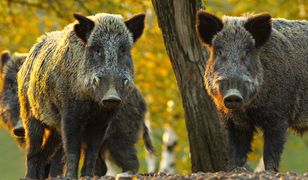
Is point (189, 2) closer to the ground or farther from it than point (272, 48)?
farther from it

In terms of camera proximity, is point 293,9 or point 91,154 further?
point 293,9

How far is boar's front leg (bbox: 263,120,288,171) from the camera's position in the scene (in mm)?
8711

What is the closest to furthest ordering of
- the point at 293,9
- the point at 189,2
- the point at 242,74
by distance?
1. the point at 242,74
2. the point at 189,2
3. the point at 293,9

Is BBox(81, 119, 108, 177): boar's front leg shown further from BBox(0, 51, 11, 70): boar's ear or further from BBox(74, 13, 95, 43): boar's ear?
BBox(0, 51, 11, 70): boar's ear

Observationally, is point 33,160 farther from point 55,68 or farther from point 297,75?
point 297,75

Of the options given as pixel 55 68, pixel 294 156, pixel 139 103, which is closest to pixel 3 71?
pixel 139 103

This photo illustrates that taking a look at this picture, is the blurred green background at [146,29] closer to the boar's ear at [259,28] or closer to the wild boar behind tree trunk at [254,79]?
the wild boar behind tree trunk at [254,79]

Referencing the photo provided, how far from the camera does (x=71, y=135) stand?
9.17 metres

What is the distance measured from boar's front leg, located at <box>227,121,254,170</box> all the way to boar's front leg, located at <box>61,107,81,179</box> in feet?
5.44

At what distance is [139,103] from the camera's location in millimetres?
11531

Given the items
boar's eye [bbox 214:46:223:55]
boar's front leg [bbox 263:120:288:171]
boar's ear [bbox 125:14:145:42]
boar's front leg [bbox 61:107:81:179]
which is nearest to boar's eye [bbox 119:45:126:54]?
boar's ear [bbox 125:14:145:42]

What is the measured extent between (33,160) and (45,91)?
1049 millimetres

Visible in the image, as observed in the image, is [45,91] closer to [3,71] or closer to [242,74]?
[242,74]

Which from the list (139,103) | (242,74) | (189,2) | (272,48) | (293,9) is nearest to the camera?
(242,74)
